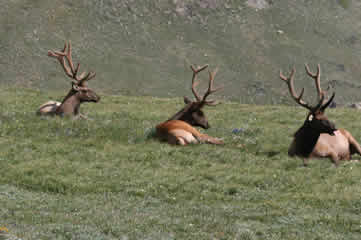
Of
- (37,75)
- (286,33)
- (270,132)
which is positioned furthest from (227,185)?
(286,33)

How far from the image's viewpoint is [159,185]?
45.5ft

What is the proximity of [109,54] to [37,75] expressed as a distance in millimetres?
15692

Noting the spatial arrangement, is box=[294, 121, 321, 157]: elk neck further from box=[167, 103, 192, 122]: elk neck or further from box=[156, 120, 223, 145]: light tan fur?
box=[167, 103, 192, 122]: elk neck

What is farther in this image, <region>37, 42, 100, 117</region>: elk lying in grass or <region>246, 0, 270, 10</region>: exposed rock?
<region>246, 0, 270, 10</region>: exposed rock

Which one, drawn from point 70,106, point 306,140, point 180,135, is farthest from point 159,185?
point 70,106

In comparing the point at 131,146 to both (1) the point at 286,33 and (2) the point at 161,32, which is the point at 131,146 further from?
(1) the point at 286,33

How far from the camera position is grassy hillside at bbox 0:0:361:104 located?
10344 centimetres

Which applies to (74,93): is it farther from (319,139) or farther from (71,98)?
(319,139)

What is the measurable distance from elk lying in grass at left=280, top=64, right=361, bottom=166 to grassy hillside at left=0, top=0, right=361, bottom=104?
3233 inches

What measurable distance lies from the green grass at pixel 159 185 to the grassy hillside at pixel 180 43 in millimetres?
79328

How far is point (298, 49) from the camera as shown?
4776 inches

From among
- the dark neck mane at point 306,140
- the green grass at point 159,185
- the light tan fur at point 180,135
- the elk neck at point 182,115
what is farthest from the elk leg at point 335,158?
the elk neck at point 182,115

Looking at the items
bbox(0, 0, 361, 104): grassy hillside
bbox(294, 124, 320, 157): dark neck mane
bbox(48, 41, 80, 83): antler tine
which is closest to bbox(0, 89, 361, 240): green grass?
bbox(294, 124, 320, 157): dark neck mane

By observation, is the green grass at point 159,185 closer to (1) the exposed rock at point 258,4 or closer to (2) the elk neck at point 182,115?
(2) the elk neck at point 182,115
